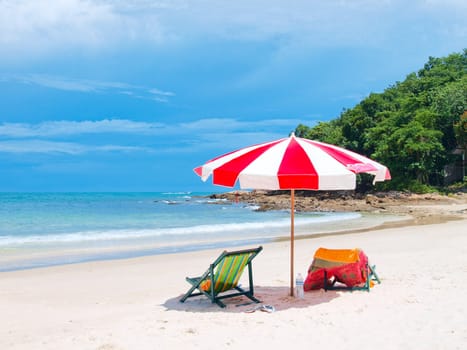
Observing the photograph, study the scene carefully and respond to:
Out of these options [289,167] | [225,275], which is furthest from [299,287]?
[289,167]

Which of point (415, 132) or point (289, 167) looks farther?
point (415, 132)

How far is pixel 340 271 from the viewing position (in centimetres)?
623

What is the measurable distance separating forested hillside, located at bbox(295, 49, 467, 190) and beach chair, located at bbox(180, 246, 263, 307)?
110 ft

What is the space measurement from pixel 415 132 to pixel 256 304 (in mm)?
35422

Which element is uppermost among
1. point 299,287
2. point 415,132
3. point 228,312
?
point 415,132

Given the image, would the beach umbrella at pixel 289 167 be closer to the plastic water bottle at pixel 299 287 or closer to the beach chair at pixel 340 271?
the beach chair at pixel 340 271

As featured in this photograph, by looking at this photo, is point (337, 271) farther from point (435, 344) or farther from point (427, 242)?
point (427, 242)

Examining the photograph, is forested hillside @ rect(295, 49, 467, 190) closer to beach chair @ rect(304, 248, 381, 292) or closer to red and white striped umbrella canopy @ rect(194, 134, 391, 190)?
beach chair @ rect(304, 248, 381, 292)

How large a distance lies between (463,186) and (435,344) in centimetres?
3765

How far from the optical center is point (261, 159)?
5.11m

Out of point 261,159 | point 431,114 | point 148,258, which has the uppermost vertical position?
point 431,114

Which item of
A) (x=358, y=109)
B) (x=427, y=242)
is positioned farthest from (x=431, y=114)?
(x=427, y=242)

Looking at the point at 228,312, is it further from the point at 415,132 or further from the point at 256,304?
the point at 415,132

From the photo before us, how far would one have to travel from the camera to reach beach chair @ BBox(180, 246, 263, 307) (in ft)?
17.8
